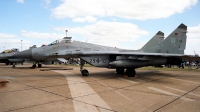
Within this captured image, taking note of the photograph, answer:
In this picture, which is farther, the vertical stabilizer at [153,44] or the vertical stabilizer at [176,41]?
the vertical stabilizer at [153,44]

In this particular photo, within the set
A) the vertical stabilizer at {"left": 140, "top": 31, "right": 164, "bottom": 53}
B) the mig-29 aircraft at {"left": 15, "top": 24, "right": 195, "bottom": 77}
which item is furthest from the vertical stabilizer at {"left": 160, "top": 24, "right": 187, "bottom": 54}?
the vertical stabilizer at {"left": 140, "top": 31, "right": 164, "bottom": 53}

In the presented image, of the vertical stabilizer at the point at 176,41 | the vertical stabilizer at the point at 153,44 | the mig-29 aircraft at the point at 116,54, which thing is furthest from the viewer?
the vertical stabilizer at the point at 153,44

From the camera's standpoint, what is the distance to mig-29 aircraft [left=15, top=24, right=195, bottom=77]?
10367 mm

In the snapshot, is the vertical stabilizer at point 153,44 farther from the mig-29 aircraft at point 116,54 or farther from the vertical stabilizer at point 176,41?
the vertical stabilizer at point 176,41

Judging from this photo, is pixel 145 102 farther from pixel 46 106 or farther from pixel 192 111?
pixel 46 106

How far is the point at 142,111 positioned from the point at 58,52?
8.72m

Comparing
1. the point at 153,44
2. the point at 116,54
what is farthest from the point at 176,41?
the point at 116,54

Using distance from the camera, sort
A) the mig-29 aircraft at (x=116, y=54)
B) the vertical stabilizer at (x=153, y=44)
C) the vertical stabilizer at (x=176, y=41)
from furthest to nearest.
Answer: the vertical stabilizer at (x=153, y=44), the vertical stabilizer at (x=176, y=41), the mig-29 aircraft at (x=116, y=54)

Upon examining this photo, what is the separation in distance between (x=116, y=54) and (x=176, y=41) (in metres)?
6.14

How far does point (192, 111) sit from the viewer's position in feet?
12.7

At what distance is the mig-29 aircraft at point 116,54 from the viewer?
10367 millimetres

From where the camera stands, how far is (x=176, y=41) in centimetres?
1320

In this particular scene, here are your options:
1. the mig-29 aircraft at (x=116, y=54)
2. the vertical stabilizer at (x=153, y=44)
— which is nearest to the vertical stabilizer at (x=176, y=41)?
the mig-29 aircraft at (x=116, y=54)

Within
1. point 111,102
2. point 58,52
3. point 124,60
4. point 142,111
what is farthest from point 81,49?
point 142,111
